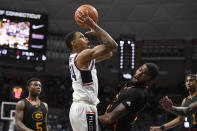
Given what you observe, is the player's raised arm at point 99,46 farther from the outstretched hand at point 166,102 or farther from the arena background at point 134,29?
the arena background at point 134,29

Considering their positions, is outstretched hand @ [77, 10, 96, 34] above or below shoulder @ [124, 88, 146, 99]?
above

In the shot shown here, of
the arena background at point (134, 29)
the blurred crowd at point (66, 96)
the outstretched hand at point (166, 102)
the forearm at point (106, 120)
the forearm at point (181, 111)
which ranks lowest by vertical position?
the blurred crowd at point (66, 96)

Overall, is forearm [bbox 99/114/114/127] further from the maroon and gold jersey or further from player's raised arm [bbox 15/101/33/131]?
the maroon and gold jersey

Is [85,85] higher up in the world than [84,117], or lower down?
higher up

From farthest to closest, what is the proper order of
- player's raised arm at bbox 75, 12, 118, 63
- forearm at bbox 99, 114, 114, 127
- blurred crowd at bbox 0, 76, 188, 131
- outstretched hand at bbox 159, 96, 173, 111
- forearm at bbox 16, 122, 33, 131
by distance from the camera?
blurred crowd at bbox 0, 76, 188, 131 → forearm at bbox 16, 122, 33, 131 → outstretched hand at bbox 159, 96, 173, 111 → player's raised arm at bbox 75, 12, 118, 63 → forearm at bbox 99, 114, 114, 127

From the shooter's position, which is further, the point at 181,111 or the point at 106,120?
the point at 181,111

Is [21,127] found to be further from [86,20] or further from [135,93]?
[135,93]

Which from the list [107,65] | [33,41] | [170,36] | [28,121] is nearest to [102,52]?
[28,121]

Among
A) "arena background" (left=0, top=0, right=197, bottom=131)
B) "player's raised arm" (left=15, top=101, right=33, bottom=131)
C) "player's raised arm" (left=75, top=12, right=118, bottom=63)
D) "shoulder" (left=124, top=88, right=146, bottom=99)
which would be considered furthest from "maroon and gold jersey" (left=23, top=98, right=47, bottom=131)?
"arena background" (left=0, top=0, right=197, bottom=131)

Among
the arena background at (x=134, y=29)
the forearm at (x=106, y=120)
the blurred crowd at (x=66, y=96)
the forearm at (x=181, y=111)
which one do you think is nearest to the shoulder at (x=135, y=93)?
the forearm at (x=106, y=120)

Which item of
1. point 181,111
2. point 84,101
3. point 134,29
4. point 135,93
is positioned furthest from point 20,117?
point 134,29

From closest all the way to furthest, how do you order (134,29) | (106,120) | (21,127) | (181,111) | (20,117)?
(106,120), (181,111), (21,127), (20,117), (134,29)

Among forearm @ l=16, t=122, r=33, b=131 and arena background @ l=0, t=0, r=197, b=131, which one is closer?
forearm @ l=16, t=122, r=33, b=131

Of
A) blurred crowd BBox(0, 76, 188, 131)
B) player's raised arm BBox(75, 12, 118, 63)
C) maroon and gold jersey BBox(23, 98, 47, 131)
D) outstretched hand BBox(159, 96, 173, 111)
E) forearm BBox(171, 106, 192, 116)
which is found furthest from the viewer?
blurred crowd BBox(0, 76, 188, 131)
